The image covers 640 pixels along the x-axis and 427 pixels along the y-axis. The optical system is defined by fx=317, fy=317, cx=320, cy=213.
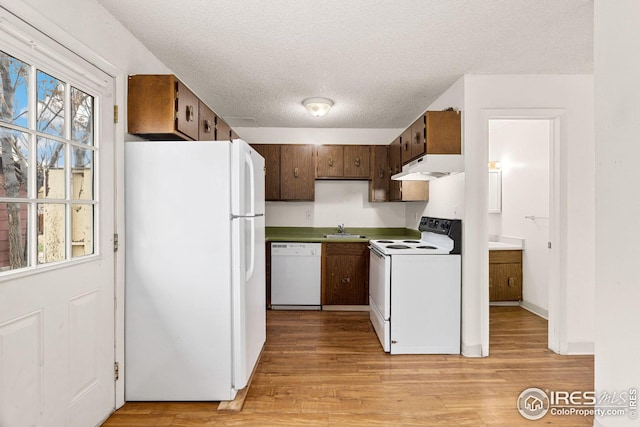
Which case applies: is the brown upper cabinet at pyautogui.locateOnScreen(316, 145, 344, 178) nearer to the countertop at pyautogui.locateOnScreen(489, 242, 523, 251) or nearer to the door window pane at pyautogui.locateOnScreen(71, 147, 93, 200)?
the countertop at pyautogui.locateOnScreen(489, 242, 523, 251)

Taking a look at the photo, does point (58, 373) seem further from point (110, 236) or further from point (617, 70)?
point (617, 70)

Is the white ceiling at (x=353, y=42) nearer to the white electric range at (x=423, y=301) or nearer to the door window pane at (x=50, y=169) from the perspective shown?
the door window pane at (x=50, y=169)

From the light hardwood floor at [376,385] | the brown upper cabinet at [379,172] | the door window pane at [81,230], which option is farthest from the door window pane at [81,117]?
the brown upper cabinet at [379,172]

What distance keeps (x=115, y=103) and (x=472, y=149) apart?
266 centimetres

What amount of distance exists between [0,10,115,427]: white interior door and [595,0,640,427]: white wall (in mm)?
2621

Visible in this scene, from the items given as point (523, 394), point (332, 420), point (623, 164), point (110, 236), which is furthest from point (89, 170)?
point (523, 394)

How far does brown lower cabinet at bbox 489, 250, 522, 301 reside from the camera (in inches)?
154

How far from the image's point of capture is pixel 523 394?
2131mm

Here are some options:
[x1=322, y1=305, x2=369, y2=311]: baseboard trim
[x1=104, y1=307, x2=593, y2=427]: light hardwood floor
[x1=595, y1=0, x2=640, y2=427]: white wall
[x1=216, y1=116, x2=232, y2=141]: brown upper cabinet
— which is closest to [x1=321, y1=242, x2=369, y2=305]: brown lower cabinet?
[x1=322, y1=305, x2=369, y2=311]: baseboard trim

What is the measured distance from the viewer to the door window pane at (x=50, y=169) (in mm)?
1467

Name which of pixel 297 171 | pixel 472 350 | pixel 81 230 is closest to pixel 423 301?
pixel 472 350

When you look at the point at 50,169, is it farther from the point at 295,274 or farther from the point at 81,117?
the point at 295,274

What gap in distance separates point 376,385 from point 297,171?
280 centimetres

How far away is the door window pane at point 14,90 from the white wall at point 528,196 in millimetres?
4205
